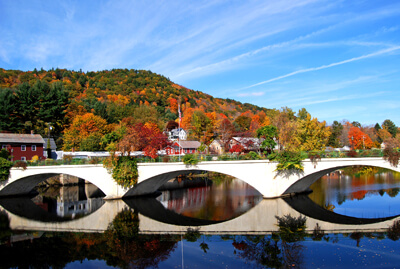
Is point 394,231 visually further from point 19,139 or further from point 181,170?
point 19,139

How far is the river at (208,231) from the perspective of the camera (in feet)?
57.6

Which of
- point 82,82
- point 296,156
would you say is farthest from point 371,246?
point 82,82

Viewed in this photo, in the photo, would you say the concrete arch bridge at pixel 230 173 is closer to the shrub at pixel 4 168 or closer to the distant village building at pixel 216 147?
the shrub at pixel 4 168

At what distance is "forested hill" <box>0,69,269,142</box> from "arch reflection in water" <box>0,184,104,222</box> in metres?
19.3

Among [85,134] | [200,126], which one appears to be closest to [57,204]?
[85,134]

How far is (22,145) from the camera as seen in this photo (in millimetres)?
46031

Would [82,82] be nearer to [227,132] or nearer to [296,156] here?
[227,132]

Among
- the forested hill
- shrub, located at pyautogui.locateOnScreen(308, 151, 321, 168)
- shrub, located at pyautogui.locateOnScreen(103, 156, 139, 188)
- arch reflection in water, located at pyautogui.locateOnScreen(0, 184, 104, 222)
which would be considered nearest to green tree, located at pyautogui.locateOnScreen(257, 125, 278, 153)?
shrub, located at pyautogui.locateOnScreen(308, 151, 321, 168)

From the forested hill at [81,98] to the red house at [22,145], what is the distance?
12.1 m

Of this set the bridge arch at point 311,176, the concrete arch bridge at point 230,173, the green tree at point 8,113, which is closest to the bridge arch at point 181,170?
the concrete arch bridge at point 230,173

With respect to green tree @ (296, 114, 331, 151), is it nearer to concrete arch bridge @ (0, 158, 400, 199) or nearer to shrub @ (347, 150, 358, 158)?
concrete arch bridge @ (0, 158, 400, 199)

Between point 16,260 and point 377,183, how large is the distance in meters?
48.1

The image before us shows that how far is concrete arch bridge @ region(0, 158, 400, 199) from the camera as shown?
99.9 feet

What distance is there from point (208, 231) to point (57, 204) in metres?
24.1
